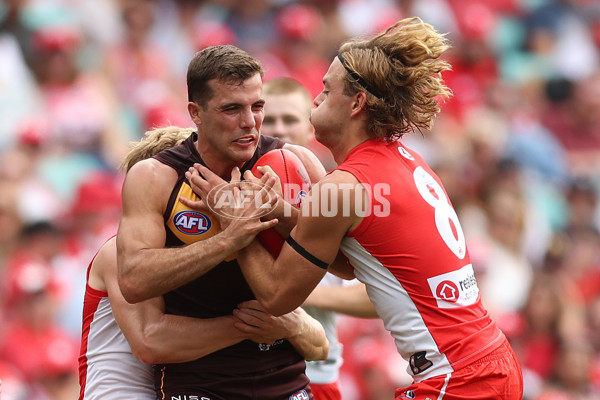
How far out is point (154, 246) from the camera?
4176 mm

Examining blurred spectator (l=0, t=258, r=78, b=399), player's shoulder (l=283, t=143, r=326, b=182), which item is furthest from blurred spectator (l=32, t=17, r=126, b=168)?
player's shoulder (l=283, t=143, r=326, b=182)

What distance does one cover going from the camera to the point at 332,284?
19.9 feet

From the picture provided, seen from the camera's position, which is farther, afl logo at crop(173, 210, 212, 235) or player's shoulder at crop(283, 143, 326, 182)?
player's shoulder at crop(283, 143, 326, 182)

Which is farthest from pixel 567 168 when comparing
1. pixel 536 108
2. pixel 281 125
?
pixel 281 125

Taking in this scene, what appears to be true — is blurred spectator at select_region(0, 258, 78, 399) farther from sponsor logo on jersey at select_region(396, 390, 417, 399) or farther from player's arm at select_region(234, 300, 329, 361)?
sponsor logo on jersey at select_region(396, 390, 417, 399)

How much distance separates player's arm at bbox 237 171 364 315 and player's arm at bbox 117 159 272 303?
0.17 meters

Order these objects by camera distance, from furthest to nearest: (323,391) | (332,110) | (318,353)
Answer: (323,391)
(318,353)
(332,110)

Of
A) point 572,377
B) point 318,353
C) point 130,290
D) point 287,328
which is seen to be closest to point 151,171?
point 130,290

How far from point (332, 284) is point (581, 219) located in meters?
5.84

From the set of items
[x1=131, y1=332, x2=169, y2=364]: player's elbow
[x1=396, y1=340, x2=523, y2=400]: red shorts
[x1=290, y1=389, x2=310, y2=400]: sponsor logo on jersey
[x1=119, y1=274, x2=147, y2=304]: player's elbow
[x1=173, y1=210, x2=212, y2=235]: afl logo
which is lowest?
[x1=396, y1=340, x2=523, y2=400]: red shorts

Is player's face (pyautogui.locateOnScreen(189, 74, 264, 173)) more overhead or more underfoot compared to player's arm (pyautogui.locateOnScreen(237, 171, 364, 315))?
more overhead

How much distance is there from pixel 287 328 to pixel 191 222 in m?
0.75

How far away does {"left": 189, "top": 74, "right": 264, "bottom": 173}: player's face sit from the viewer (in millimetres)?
4297

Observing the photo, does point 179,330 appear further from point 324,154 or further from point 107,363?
point 324,154
